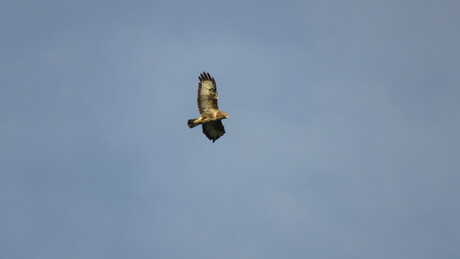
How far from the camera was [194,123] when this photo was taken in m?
57.0

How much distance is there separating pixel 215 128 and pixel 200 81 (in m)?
3.04

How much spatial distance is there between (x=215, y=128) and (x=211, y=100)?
1.94 meters

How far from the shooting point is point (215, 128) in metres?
58.2

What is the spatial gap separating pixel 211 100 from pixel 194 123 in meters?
1.61

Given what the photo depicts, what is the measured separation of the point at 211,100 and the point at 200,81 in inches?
48.6

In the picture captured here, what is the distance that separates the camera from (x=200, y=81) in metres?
56.9

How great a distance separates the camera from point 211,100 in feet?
187

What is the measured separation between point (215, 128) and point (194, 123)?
5.53 ft

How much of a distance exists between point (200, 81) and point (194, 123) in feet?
Answer: 7.80
